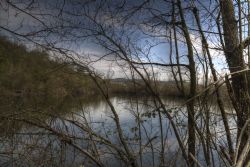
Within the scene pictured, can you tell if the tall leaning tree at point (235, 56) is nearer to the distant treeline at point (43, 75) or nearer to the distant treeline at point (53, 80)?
the distant treeline at point (53, 80)

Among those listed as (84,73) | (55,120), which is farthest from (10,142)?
(84,73)

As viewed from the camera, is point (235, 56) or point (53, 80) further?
point (53, 80)

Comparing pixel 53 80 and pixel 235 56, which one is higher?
pixel 235 56

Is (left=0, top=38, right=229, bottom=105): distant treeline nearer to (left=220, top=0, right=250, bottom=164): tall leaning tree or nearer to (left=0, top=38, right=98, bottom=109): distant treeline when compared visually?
(left=0, top=38, right=98, bottom=109): distant treeline

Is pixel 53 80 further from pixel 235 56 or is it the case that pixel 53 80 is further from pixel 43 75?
pixel 235 56

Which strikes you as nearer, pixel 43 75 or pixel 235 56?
pixel 235 56

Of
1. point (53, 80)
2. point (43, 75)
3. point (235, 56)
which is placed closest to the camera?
point (235, 56)

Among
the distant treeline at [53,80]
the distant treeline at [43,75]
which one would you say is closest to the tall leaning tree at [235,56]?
the distant treeline at [53,80]

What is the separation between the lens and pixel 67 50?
372cm

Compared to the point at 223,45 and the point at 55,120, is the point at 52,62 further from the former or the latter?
the point at 223,45

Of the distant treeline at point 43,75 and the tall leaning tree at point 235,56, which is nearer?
the tall leaning tree at point 235,56

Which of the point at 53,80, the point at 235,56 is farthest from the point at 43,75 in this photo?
the point at 235,56

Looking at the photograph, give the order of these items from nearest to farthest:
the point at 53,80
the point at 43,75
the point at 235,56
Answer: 1. the point at 235,56
2. the point at 43,75
3. the point at 53,80

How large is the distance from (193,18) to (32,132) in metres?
2.38
